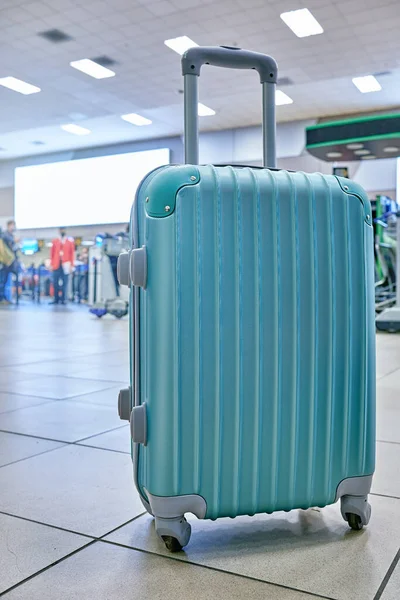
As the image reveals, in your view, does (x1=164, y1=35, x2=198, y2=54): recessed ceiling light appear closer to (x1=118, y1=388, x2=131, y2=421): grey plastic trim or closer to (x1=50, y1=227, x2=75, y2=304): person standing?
(x1=50, y1=227, x2=75, y2=304): person standing

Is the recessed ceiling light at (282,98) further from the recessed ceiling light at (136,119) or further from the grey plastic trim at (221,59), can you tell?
the grey plastic trim at (221,59)

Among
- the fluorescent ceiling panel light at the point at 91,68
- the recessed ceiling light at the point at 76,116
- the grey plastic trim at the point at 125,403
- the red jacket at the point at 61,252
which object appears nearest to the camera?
the grey plastic trim at the point at 125,403

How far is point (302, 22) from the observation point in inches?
330

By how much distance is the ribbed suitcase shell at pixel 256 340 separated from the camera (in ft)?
2.57

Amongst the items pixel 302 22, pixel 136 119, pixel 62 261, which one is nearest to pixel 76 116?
pixel 136 119

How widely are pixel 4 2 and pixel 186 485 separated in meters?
8.65

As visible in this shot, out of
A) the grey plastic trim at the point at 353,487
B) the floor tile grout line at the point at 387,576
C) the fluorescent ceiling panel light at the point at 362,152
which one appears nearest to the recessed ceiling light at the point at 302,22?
the fluorescent ceiling panel light at the point at 362,152

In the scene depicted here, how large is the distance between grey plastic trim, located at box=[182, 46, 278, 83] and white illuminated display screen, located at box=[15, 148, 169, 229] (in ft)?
44.0

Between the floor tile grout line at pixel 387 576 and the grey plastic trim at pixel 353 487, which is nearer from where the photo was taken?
the floor tile grout line at pixel 387 576

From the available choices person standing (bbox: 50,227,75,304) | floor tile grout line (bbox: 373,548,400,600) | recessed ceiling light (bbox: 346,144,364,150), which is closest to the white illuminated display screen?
person standing (bbox: 50,227,75,304)

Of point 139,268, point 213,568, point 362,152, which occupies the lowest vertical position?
point 213,568

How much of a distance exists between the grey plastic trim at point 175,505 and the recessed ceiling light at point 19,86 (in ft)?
37.7

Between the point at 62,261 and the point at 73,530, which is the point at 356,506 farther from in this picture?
the point at 62,261

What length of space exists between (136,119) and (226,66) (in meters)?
13.1
